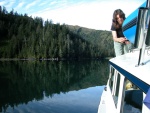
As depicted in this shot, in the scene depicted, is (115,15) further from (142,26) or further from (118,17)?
(142,26)

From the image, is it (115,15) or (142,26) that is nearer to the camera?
(142,26)

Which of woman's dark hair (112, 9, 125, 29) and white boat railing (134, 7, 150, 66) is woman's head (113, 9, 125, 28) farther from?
white boat railing (134, 7, 150, 66)

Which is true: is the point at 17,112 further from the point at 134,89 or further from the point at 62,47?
the point at 62,47

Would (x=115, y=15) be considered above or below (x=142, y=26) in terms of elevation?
above

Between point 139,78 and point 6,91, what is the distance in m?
37.7

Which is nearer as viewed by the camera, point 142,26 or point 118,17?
point 142,26

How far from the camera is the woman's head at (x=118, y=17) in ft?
28.8

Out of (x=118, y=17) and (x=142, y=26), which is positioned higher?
(x=118, y=17)

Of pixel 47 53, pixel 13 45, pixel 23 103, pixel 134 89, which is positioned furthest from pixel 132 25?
pixel 13 45

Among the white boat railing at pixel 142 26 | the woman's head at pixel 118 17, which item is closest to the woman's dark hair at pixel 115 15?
the woman's head at pixel 118 17

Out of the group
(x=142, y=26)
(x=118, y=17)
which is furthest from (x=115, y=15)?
(x=142, y=26)

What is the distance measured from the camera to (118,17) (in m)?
8.85

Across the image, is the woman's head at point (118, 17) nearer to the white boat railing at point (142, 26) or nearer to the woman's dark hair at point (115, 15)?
the woman's dark hair at point (115, 15)

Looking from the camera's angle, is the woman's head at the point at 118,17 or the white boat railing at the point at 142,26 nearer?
the white boat railing at the point at 142,26
